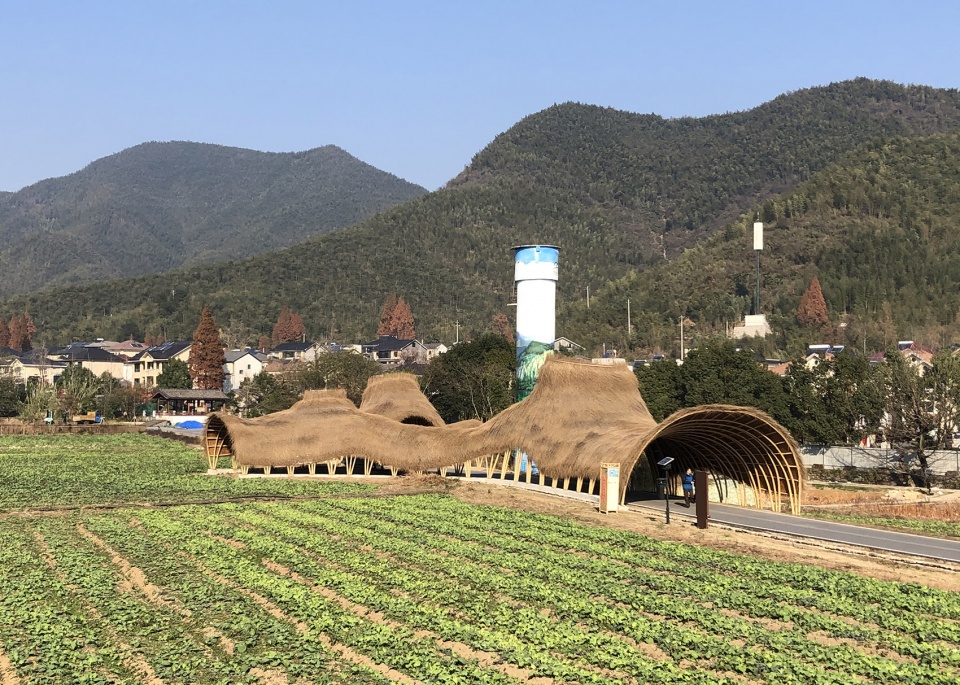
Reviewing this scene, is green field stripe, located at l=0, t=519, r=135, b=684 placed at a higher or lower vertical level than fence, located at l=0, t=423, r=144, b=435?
lower

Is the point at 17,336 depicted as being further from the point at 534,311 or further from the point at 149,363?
the point at 534,311

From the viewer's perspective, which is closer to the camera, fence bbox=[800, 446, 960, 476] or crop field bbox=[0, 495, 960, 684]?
crop field bbox=[0, 495, 960, 684]

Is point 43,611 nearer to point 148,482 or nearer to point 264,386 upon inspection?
point 148,482

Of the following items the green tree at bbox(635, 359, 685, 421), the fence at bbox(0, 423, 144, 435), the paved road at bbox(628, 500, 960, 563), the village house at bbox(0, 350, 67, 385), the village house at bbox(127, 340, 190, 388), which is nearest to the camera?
the paved road at bbox(628, 500, 960, 563)

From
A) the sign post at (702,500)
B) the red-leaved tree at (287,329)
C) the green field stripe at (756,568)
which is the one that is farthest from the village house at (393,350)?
the sign post at (702,500)

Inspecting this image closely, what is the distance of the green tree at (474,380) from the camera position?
77438 millimetres

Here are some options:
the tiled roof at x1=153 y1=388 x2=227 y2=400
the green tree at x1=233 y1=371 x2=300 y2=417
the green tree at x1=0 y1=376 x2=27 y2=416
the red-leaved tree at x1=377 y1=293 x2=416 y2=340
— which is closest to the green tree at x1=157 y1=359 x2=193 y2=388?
the tiled roof at x1=153 y1=388 x2=227 y2=400

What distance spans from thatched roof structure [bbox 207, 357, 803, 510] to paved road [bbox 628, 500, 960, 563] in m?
2.23

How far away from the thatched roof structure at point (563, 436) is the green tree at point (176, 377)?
68.4 meters

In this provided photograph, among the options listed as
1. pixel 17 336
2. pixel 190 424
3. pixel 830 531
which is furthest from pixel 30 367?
pixel 830 531

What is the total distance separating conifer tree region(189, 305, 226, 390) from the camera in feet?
363

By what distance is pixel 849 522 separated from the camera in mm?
32188

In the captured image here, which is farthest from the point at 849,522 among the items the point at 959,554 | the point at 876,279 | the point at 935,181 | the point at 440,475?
the point at 935,181

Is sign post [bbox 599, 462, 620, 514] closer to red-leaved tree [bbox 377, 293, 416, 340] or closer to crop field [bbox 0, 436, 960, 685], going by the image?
crop field [bbox 0, 436, 960, 685]
